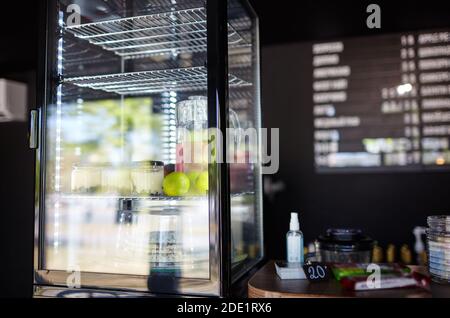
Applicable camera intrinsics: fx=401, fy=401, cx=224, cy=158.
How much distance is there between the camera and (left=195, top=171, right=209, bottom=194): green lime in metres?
1.39

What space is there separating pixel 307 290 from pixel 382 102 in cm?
204

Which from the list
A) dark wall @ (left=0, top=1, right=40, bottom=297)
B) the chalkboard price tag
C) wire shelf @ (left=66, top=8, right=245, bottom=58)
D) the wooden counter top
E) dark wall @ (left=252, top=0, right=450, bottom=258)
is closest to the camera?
the wooden counter top

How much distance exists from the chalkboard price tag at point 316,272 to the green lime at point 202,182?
1.38ft

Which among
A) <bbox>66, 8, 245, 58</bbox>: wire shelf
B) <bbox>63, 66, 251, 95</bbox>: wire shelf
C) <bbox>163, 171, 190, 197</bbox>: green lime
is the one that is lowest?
<bbox>163, 171, 190, 197</bbox>: green lime

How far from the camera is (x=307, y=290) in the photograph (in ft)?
3.75

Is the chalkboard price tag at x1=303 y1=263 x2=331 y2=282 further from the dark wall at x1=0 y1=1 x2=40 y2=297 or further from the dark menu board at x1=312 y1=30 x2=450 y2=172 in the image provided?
the dark wall at x1=0 y1=1 x2=40 y2=297

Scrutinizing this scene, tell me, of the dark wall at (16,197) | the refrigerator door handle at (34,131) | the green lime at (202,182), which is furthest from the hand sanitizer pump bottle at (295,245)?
the dark wall at (16,197)

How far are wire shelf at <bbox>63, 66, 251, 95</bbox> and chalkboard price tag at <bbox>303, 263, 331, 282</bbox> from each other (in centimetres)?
70

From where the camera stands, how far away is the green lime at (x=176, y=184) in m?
1.41

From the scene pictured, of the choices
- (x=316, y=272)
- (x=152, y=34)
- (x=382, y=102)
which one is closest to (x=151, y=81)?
(x=152, y=34)

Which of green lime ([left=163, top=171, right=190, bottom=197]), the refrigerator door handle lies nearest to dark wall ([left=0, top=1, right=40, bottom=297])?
the refrigerator door handle

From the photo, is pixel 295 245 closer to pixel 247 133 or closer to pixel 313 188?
pixel 247 133

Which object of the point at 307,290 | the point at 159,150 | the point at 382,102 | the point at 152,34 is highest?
the point at 152,34
